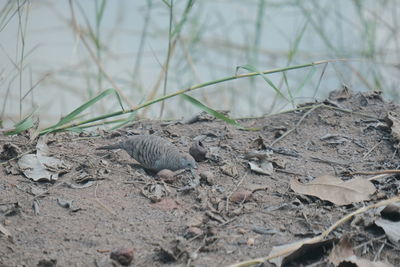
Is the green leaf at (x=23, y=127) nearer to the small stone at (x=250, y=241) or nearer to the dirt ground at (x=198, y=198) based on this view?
the dirt ground at (x=198, y=198)

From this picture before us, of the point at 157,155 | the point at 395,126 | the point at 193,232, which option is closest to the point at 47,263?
the point at 193,232

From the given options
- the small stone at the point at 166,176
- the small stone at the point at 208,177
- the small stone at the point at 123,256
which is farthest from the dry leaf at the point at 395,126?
the small stone at the point at 123,256

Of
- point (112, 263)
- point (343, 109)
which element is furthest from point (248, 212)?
point (343, 109)

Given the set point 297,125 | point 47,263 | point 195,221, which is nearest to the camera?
point 47,263

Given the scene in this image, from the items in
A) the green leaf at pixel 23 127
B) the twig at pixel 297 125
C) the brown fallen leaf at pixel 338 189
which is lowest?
the twig at pixel 297 125

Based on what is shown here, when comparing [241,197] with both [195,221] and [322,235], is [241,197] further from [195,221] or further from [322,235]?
[322,235]

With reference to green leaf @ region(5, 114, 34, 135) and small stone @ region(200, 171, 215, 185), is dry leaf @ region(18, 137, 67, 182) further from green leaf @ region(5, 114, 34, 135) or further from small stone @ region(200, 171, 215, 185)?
small stone @ region(200, 171, 215, 185)
